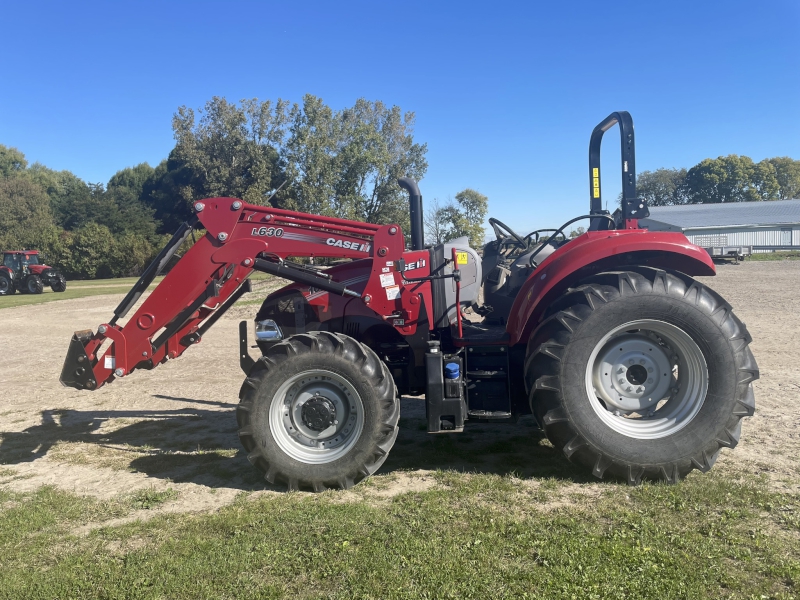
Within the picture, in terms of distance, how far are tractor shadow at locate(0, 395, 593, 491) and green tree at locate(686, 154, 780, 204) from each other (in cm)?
8558

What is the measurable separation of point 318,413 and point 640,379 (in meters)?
2.47

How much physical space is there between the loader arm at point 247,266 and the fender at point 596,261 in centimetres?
90

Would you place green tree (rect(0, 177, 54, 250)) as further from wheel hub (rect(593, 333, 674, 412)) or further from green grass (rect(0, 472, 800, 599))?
wheel hub (rect(593, 333, 674, 412))

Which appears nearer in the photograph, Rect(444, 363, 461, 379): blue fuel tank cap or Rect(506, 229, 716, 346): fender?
Rect(506, 229, 716, 346): fender

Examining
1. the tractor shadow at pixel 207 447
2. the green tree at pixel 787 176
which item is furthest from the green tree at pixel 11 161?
the green tree at pixel 787 176

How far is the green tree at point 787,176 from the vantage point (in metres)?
77.2

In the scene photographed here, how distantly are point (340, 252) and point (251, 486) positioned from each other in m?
2.01

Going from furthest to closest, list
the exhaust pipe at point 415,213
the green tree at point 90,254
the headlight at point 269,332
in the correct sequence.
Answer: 1. the green tree at point 90,254
2. the headlight at point 269,332
3. the exhaust pipe at point 415,213

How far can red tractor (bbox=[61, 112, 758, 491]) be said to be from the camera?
420cm

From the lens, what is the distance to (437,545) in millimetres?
3430

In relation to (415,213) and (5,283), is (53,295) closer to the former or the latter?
(5,283)

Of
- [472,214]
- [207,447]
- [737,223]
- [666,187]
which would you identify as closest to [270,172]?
[472,214]

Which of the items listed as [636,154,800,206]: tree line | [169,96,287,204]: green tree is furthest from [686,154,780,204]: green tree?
[169,96,287,204]: green tree

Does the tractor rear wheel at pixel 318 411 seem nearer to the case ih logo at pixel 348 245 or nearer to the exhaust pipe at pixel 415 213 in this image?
the case ih logo at pixel 348 245
